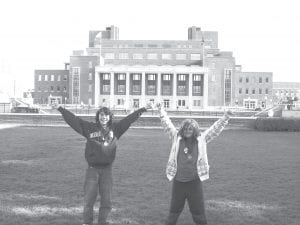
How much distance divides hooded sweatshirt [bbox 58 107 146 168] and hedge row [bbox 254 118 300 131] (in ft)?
96.4

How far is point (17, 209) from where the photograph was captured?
8.13m

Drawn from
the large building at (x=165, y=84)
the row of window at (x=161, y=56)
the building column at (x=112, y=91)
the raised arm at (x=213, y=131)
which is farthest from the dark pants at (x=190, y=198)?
the row of window at (x=161, y=56)

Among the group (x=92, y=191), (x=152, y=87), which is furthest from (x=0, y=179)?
(x=152, y=87)

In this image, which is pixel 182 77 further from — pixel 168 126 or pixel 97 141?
pixel 97 141

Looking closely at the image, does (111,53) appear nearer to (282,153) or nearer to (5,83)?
(5,83)

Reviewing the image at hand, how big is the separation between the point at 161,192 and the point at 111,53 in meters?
105

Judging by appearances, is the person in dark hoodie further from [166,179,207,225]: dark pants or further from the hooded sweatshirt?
[166,179,207,225]: dark pants

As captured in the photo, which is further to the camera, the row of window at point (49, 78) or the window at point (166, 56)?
the window at point (166, 56)

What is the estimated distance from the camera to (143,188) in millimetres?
10453

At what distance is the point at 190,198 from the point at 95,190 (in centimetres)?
148

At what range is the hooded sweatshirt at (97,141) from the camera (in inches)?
270

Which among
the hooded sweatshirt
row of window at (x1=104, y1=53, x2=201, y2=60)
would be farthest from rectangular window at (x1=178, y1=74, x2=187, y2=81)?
the hooded sweatshirt

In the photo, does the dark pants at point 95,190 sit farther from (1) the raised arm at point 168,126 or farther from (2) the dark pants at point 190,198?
(1) the raised arm at point 168,126

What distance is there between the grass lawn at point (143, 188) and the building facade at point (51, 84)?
90783mm
